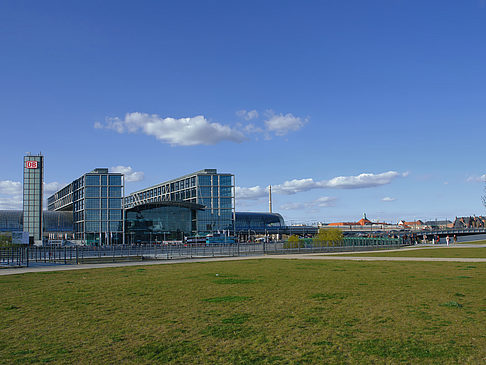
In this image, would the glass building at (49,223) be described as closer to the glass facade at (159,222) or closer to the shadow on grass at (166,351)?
the glass facade at (159,222)

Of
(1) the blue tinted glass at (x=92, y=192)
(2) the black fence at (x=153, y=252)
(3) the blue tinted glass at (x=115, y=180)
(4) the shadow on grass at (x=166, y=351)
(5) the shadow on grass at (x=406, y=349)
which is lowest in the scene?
(2) the black fence at (x=153, y=252)

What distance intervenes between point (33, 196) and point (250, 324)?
115 metres

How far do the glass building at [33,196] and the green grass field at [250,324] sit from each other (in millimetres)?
103921

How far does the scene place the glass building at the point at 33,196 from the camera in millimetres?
109625

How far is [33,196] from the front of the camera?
362ft

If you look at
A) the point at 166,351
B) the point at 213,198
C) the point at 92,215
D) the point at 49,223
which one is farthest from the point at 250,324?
the point at 49,223

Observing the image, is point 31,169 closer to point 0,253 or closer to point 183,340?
point 0,253

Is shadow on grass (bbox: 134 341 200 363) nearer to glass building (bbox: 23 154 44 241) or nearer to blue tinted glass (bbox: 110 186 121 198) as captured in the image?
glass building (bbox: 23 154 44 241)

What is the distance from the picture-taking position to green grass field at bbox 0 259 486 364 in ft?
23.7

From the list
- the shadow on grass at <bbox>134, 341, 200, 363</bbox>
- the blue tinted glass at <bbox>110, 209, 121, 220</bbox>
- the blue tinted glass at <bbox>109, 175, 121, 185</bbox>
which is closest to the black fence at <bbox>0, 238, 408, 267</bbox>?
the shadow on grass at <bbox>134, 341, 200, 363</bbox>

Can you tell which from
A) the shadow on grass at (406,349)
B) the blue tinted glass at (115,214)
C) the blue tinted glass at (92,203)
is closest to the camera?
the shadow on grass at (406,349)

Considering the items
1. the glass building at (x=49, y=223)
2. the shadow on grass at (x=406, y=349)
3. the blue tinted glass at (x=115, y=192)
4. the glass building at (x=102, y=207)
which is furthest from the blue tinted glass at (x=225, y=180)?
the shadow on grass at (x=406, y=349)

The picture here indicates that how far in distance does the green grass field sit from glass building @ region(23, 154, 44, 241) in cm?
10392

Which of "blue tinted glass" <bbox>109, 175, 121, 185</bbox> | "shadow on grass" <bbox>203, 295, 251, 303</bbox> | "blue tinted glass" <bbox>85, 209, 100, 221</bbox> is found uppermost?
"blue tinted glass" <bbox>109, 175, 121, 185</bbox>
